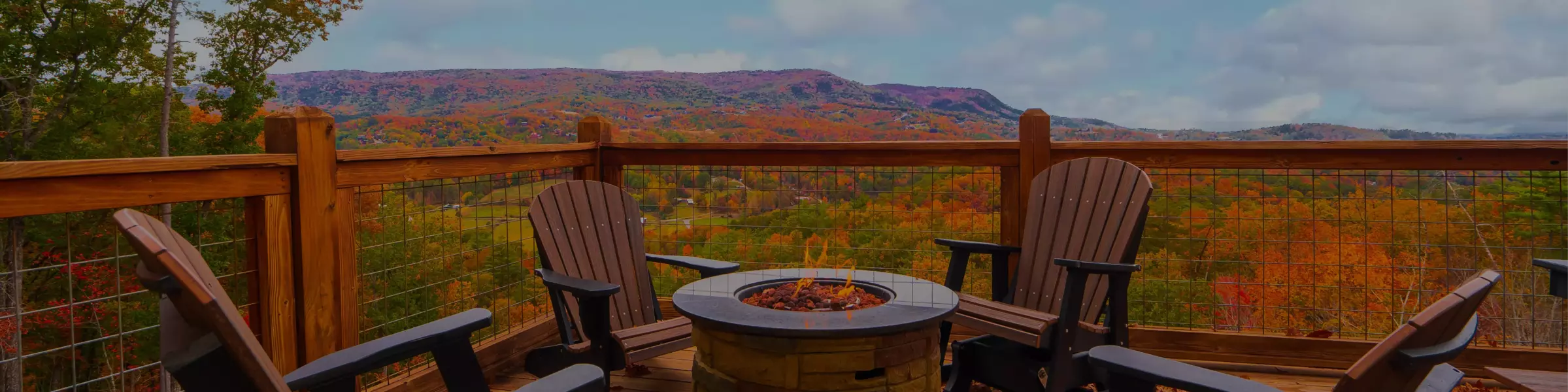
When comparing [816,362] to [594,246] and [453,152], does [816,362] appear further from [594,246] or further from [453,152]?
[453,152]

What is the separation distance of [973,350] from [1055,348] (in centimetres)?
40

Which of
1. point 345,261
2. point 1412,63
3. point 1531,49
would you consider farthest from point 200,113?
point 1531,49

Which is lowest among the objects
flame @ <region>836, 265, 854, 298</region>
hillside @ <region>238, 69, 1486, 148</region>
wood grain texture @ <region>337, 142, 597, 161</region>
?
flame @ <region>836, 265, 854, 298</region>

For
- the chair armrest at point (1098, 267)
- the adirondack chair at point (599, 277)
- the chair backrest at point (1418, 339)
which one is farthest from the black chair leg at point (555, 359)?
the chair backrest at point (1418, 339)

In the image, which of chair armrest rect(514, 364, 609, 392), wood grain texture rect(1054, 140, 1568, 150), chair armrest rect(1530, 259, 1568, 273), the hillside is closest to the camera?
chair armrest rect(514, 364, 609, 392)

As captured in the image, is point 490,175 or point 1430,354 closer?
point 1430,354

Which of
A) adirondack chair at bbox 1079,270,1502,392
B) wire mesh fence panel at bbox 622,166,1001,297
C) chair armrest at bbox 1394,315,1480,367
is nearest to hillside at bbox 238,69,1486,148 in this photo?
wire mesh fence panel at bbox 622,166,1001,297

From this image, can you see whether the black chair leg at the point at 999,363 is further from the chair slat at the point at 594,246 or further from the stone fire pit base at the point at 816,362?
the chair slat at the point at 594,246

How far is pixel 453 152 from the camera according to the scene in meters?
2.90

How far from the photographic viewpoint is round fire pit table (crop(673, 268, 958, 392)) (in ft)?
6.49

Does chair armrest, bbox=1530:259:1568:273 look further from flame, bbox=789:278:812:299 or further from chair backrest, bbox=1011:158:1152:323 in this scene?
flame, bbox=789:278:812:299

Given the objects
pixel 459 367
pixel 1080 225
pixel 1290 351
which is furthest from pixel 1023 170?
pixel 459 367

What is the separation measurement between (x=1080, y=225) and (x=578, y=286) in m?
1.68

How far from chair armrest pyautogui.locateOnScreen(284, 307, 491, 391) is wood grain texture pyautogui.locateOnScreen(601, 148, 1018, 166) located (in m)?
2.09
